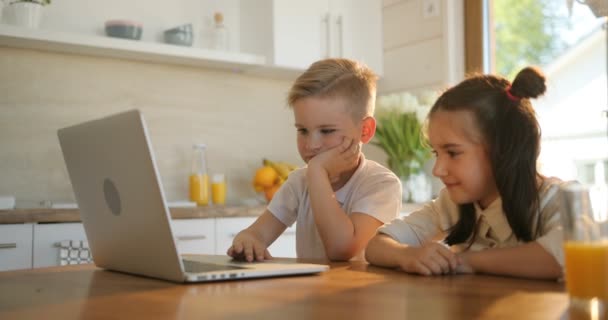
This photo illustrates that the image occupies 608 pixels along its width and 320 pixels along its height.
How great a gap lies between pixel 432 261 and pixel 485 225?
259 mm

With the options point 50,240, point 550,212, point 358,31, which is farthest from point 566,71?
point 50,240

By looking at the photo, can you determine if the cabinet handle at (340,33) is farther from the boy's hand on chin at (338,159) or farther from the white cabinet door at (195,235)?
the boy's hand on chin at (338,159)

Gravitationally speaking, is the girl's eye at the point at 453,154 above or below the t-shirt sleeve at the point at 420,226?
above

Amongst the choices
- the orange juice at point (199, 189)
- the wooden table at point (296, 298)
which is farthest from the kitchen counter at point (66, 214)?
the wooden table at point (296, 298)

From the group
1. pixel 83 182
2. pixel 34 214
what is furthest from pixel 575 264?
pixel 34 214

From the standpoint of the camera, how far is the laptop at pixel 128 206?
1.00m

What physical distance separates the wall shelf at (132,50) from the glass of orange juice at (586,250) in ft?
7.76

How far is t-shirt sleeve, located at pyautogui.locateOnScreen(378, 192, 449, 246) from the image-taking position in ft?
4.66

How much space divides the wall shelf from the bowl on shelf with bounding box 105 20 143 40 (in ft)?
0.22

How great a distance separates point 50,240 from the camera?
2.37 meters

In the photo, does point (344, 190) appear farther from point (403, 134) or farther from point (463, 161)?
point (403, 134)

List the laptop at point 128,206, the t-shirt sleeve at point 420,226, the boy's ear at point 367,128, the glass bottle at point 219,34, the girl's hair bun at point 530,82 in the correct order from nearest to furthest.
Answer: the laptop at point 128,206 → the girl's hair bun at point 530,82 → the t-shirt sleeve at point 420,226 → the boy's ear at point 367,128 → the glass bottle at point 219,34

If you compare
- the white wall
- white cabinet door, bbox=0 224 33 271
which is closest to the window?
the white wall

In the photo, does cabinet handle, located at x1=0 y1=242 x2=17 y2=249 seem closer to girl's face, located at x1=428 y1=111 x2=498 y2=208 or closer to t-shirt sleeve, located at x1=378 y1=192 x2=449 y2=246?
t-shirt sleeve, located at x1=378 y1=192 x2=449 y2=246
